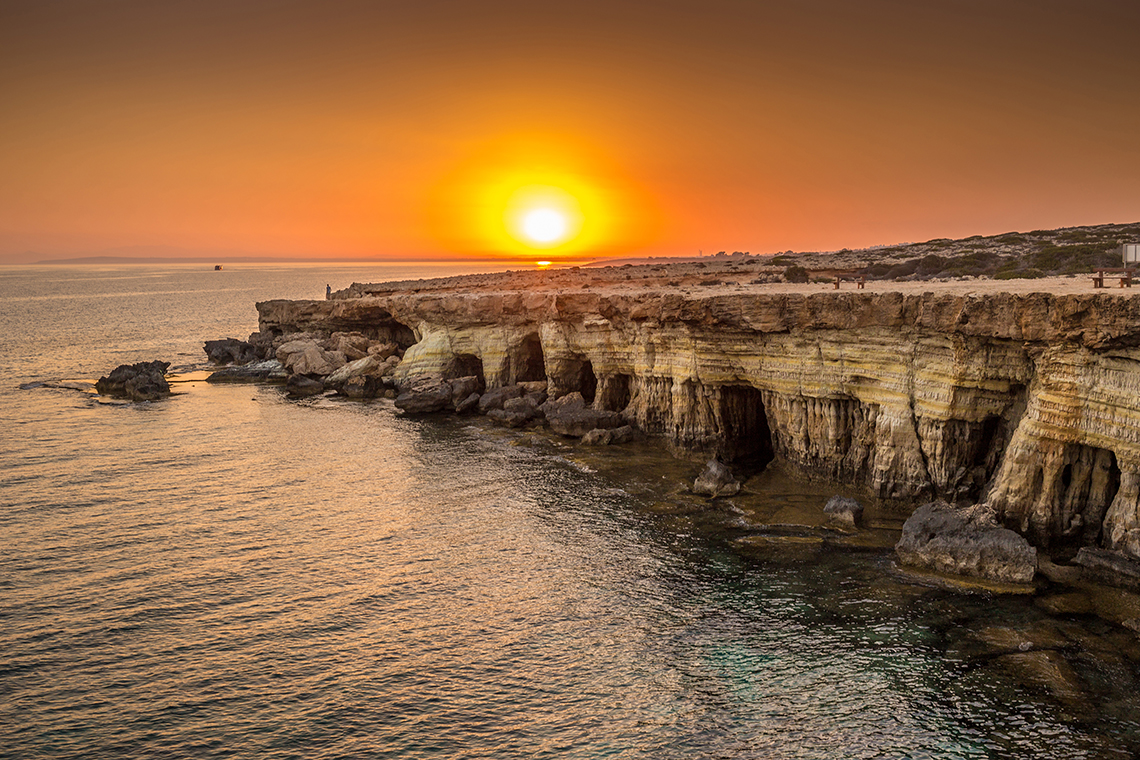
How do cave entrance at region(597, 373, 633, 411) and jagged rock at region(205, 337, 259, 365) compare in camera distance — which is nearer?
cave entrance at region(597, 373, 633, 411)

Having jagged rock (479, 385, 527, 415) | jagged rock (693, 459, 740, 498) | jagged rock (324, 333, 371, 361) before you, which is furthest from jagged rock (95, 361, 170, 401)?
jagged rock (693, 459, 740, 498)

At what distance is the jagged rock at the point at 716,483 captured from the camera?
36031mm

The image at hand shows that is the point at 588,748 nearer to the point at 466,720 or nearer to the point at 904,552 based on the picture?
the point at 466,720

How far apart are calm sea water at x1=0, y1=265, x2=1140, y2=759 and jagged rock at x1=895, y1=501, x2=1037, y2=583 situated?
1356mm

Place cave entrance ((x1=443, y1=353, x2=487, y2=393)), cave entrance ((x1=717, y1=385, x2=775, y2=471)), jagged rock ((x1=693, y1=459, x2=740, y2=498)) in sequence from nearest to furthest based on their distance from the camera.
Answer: jagged rock ((x1=693, y1=459, x2=740, y2=498))
cave entrance ((x1=717, y1=385, x2=775, y2=471))
cave entrance ((x1=443, y1=353, x2=487, y2=393))

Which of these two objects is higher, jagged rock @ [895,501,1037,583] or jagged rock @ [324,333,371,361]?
jagged rock @ [324,333,371,361]

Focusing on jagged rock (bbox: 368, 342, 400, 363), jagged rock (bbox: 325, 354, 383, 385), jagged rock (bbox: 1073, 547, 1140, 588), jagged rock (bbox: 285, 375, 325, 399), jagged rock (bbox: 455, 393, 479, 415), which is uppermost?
jagged rock (bbox: 368, 342, 400, 363)

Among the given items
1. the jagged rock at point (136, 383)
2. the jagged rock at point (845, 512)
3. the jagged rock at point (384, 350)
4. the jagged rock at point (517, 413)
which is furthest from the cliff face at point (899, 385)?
the jagged rock at point (136, 383)

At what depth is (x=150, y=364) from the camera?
68625 millimetres

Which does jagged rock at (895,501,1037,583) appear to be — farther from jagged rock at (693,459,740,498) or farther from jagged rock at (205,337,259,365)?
jagged rock at (205,337,259,365)

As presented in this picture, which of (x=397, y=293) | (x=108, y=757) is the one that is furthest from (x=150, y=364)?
(x=108, y=757)

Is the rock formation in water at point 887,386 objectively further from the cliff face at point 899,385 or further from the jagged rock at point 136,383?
the jagged rock at point 136,383

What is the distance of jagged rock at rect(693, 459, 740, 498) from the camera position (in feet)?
118

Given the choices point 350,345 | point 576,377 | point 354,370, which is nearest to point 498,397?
point 576,377
